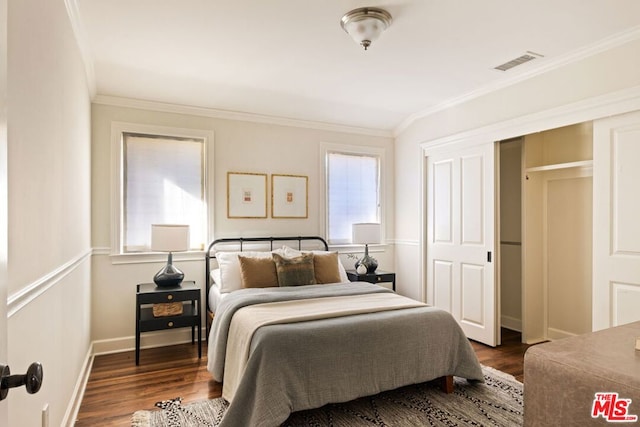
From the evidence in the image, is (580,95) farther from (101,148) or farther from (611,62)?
(101,148)

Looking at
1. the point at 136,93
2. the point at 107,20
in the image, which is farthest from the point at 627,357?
the point at 136,93

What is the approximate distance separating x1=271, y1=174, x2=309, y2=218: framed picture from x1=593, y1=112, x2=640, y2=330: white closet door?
9.80 ft

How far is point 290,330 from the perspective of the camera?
2416mm

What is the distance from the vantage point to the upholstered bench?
2.53ft

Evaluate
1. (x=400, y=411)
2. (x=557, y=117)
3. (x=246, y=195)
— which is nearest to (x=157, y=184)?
(x=246, y=195)

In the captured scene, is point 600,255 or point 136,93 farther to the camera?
point 136,93

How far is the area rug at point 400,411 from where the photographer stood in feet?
8.08

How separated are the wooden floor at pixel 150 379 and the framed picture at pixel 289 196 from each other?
1.76 m

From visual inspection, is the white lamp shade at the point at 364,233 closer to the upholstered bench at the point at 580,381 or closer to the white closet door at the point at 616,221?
the white closet door at the point at 616,221

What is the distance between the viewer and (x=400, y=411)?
2613 mm

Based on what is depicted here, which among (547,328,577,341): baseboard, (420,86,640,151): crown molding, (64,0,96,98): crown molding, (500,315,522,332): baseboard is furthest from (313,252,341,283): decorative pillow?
(64,0,96,98): crown molding

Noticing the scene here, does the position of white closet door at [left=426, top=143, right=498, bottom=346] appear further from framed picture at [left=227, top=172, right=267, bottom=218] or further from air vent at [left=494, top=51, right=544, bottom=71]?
framed picture at [left=227, top=172, right=267, bottom=218]

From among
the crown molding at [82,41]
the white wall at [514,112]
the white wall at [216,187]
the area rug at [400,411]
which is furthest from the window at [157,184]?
the white wall at [514,112]

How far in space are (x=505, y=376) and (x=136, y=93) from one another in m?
4.36
